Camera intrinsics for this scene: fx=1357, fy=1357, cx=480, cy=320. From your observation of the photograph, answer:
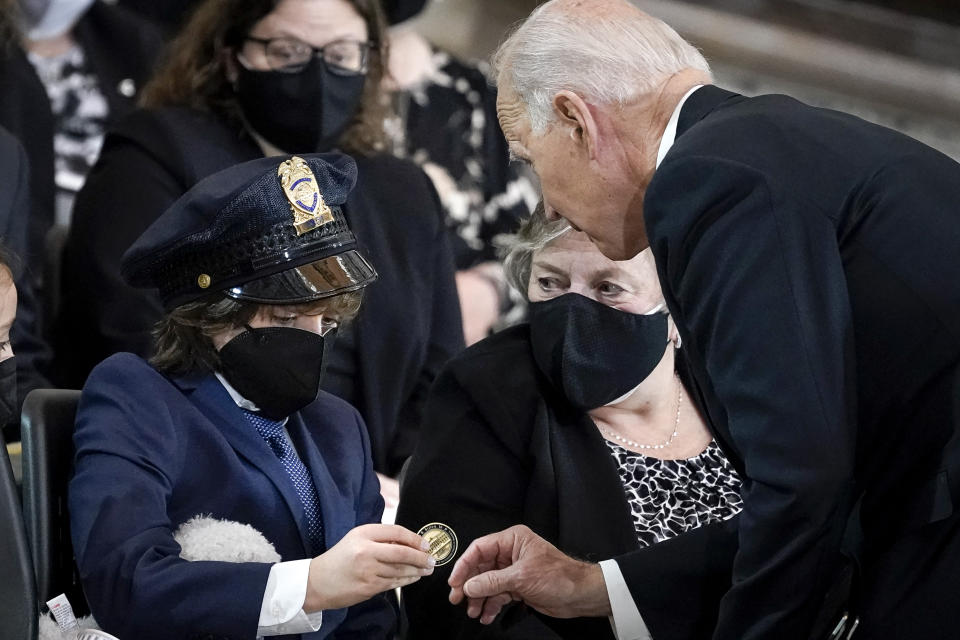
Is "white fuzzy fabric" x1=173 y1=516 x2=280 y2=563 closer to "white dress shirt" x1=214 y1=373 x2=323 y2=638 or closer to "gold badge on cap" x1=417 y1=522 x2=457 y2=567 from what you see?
"white dress shirt" x1=214 y1=373 x2=323 y2=638

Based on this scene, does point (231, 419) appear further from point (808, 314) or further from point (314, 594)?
point (808, 314)

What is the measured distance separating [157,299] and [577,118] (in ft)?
A: 4.13

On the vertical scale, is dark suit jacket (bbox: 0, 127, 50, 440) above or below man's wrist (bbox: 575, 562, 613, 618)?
above

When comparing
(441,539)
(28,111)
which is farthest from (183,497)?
(28,111)

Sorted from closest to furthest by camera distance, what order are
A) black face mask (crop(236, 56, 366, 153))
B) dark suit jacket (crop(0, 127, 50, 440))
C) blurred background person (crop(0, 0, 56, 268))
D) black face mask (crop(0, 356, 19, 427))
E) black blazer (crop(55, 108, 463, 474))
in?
black face mask (crop(0, 356, 19, 427)), dark suit jacket (crop(0, 127, 50, 440)), black blazer (crop(55, 108, 463, 474)), black face mask (crop(236, 56, 366, 153)), blurred background person (crop(0, 0, 56, 268))

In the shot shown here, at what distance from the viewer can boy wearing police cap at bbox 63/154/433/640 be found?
6.19 ft

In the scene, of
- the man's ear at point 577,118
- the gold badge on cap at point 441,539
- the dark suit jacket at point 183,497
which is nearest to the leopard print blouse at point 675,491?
Answer: the gold badge on cap at point 441,539

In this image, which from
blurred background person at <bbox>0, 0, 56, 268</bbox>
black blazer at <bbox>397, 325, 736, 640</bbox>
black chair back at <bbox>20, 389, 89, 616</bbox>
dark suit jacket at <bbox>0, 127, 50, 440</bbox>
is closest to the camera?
black chair back at <bbox>20, 389, 89, 616</bbox>

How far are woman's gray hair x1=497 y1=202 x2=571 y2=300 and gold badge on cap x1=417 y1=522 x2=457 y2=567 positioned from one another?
0.49 meters

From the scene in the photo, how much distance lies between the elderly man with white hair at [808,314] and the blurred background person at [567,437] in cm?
64

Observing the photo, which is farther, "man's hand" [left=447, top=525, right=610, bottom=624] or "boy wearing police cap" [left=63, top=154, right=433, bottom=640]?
"man's hand" [left=447, top=525, right=610, bottom=624]

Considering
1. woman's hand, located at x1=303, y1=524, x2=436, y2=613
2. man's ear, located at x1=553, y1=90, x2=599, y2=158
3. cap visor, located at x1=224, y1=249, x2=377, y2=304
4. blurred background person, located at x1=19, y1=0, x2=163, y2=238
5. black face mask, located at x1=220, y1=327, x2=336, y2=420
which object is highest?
man's ear, located at x1=553, y1=90, x2=599, y2=158

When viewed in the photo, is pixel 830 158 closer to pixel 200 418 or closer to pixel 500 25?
pixel 200 418

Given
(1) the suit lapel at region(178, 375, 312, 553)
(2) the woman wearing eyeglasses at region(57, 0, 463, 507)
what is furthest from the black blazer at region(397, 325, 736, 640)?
(1) the suit lapel at region(178, 375, 312, 553)
